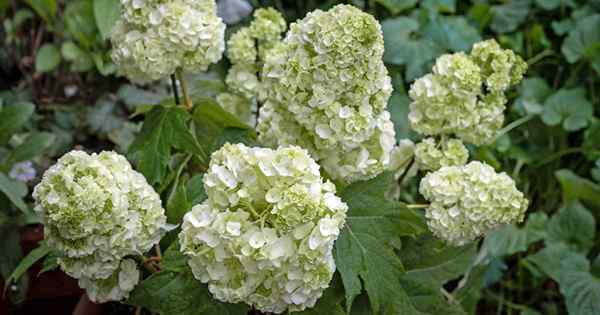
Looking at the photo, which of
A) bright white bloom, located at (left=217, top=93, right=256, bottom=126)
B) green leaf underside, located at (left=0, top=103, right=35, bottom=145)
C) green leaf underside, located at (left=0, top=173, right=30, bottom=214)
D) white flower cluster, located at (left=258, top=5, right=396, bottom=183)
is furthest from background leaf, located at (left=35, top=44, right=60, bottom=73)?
white flower cluster, located at (left=258, top=5, right=396, bottom=183)

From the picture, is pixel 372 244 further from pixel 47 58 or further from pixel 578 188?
pixel 47 58

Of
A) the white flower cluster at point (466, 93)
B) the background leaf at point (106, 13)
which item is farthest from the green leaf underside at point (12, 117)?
the white flower cluster at point (466, 93)

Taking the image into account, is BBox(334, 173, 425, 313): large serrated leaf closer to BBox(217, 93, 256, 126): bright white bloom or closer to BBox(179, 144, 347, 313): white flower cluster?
BBox(179, 144, 347, 313): white flower cluster

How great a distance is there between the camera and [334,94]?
3.89 ft

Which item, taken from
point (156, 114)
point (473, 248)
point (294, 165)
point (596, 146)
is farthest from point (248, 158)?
point (596, 146)

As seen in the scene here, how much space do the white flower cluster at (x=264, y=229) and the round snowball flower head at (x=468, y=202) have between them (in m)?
0.31

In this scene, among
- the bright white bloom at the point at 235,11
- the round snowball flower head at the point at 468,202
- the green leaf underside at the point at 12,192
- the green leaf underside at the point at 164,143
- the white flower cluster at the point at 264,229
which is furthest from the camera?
the bright white bloom at the point at 235,11

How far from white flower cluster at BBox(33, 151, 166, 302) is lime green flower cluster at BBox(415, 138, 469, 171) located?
0.47 metres

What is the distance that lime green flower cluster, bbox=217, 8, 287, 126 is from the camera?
1.51m

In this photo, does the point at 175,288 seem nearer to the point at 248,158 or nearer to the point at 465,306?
the point at 248,158

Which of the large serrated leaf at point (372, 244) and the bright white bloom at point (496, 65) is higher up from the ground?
the bright white bloom at point (496, 65)

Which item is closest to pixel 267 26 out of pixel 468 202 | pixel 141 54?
pixel 141 54

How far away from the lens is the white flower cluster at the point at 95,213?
1.06 m

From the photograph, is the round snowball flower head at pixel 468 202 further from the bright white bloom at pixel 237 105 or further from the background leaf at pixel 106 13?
the background leaf at pixel 106 13
